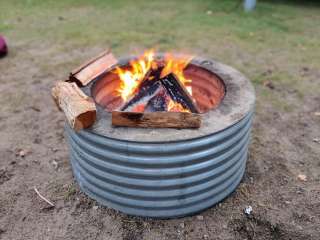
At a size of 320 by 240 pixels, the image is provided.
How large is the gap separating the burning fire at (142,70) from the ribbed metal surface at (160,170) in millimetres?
673

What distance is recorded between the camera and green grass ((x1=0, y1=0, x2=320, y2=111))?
5.78 metres

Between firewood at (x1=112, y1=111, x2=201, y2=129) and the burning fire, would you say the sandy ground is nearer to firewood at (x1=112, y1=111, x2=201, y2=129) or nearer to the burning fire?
firewood at (x1=112, y1=111, x2=201, y2=129)

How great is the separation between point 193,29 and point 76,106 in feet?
15.7

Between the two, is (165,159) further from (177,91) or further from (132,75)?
(132,75)

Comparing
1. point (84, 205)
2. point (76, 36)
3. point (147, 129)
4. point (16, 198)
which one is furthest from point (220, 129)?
point (76, 36)

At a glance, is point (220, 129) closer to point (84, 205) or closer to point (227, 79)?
point (227, 79)

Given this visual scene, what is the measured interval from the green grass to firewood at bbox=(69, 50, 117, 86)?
2295 mm

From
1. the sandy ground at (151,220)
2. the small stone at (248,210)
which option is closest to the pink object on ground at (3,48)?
the sandy ground at (151,220)

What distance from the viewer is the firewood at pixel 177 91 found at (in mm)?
2961

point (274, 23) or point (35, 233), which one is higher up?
point (35, 233)

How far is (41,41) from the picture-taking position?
6406 millimetres

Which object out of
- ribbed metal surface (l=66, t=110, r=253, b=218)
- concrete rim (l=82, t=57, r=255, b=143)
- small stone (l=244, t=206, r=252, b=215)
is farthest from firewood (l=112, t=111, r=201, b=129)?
small stone (l=244, t=206, r=252, b=215)

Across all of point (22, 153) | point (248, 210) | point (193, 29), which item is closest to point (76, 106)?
point (22, 153)

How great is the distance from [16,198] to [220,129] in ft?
6.12
